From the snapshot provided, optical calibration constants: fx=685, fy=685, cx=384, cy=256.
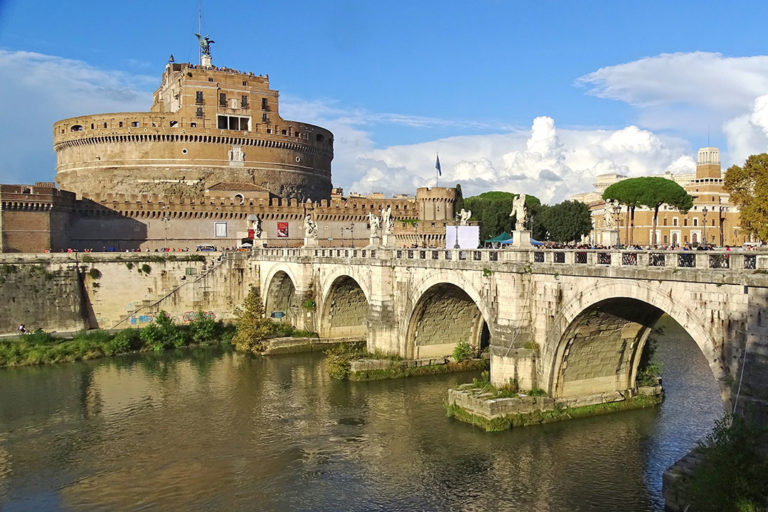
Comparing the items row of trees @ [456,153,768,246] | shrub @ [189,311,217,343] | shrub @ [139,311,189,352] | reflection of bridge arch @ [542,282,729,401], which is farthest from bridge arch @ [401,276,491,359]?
shrub @ [139,311,189,352]

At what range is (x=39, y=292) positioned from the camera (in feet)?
152

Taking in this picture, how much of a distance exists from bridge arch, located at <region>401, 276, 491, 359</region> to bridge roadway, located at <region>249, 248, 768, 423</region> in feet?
0.20

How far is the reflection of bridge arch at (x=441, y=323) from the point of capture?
31.0 meters

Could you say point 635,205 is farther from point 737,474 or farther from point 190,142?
point 737,474

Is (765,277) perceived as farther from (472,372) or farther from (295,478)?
(472,372)

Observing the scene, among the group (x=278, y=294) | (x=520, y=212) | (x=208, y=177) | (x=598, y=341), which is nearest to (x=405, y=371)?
(x=520, y=212)

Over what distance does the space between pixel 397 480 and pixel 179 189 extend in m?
59.6

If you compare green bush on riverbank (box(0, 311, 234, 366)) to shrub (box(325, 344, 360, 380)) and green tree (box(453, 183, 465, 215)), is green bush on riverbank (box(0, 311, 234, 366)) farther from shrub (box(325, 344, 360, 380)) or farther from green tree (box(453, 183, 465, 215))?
green tree (box(453, 183, 465, 215))

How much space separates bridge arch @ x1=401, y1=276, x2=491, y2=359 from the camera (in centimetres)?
3062

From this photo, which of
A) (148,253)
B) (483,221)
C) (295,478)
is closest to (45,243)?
(148,253)

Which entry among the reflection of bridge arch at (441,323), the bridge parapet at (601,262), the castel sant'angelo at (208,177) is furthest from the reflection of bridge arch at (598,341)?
the castel sant'angelo at (208,177)

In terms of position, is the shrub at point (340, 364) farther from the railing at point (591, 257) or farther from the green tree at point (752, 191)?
the green tree at point (752, 191)

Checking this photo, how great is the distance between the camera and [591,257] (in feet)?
68.3

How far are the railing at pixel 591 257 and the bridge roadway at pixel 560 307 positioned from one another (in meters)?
0.04
